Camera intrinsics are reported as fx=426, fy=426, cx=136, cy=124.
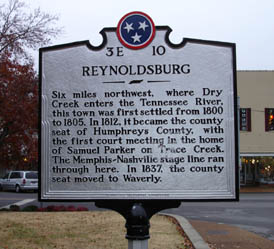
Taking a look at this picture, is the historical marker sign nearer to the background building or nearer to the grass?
the grass

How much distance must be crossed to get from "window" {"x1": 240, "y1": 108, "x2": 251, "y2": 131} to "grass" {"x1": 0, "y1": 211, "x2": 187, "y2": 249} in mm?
20176

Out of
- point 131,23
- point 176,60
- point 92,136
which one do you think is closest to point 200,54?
point 176,60

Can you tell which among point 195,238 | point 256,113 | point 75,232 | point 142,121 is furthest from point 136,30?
point 256,113

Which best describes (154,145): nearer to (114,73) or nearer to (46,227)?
(114,73)

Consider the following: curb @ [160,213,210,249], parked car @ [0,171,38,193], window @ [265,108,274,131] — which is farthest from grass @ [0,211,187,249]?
window @ [265,108,274,131]

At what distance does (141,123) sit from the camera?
14.3 ft

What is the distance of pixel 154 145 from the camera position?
170 inches

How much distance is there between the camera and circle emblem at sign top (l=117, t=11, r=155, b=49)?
440cm

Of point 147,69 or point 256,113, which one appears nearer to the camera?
point 147,69

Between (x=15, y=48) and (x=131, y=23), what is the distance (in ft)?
37.3

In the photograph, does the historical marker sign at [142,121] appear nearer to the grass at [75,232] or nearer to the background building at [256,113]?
the grass at [75,232]

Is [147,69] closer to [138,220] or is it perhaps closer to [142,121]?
[142,121]

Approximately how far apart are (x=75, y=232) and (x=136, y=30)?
727 cm

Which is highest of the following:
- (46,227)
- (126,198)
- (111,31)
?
(111,31)
